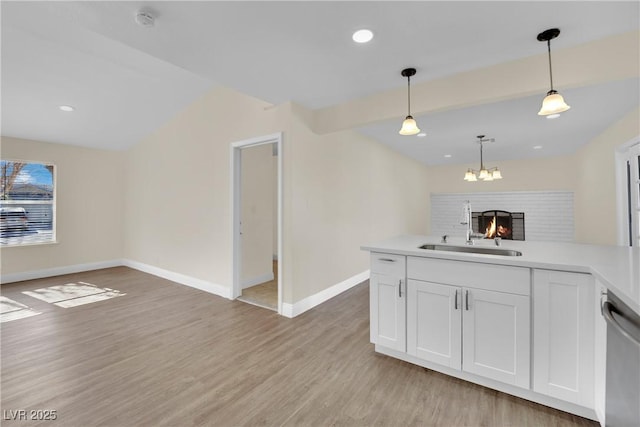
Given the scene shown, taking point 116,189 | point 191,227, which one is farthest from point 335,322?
point 116,189

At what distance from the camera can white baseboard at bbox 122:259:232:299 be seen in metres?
3.98

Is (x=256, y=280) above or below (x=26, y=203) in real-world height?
below

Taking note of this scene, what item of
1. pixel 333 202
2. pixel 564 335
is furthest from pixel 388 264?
pixel 333 202

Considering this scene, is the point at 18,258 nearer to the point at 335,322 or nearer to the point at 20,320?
the point at 20,320

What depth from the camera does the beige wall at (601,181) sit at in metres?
3.52

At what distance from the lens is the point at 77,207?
5.28m

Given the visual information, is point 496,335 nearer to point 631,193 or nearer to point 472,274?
point 472,274

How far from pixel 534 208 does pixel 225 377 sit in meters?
7.33

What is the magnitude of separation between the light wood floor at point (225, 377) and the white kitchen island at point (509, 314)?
16cm

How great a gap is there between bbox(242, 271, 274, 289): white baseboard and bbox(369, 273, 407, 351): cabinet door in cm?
251

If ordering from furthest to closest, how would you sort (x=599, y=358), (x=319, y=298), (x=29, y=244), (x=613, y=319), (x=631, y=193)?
1. (x=29, y=244)
2. (x=319, y=298)
3. (x=631, y=193)
4. (x=599, y=358)
5. (x=613, y=319)

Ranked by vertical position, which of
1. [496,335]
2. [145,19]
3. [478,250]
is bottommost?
[496,335]

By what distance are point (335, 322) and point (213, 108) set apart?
333 centimetres

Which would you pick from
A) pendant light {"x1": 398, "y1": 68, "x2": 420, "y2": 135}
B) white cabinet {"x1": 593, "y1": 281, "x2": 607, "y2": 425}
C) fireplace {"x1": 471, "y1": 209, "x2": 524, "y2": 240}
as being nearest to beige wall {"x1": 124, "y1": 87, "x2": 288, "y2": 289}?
pendant light {"x1": 398, "y1": 68, "x2": 420, "y2": 135}
